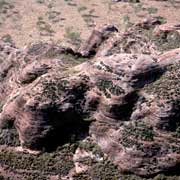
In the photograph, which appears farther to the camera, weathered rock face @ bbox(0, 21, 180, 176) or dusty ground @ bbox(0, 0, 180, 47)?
dusty ground @ bbox(0, 0, 180, 47)

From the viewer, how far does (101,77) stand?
1967 inches

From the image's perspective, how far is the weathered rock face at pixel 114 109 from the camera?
47.7 metres

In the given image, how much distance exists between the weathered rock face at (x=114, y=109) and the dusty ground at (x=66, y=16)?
36597 millimetres

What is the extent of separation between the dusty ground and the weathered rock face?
36.6m

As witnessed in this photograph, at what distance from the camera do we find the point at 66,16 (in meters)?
98.6

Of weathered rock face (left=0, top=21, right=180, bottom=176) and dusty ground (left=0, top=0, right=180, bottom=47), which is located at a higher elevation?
weathered rock face (left=0, top=21, right=180, bottom=176)

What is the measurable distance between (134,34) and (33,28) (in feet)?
115

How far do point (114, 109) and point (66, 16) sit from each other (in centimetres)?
5245

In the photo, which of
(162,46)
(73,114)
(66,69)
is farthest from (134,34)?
(73,114)

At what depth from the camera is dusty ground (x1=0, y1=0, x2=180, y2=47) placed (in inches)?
3553

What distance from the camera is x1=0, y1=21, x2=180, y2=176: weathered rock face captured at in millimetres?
47688

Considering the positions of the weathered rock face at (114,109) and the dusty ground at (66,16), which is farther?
the dusty ground at (66,16)

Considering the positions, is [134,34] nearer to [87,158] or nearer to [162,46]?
[162,46]

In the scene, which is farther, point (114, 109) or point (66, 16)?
point (66, 16)
